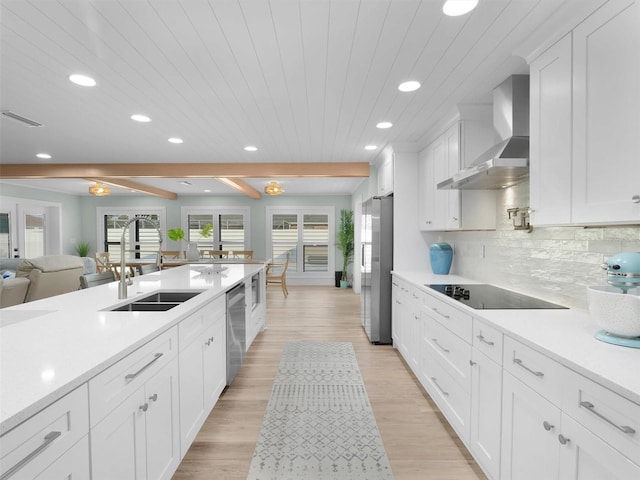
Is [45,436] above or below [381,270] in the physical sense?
below

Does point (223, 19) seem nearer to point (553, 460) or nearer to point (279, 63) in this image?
point (279, 63)

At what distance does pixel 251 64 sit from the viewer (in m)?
2.16

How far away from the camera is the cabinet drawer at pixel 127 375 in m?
1.09

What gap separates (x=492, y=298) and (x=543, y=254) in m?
0.44

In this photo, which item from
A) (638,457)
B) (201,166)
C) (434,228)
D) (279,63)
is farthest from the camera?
(201,166)

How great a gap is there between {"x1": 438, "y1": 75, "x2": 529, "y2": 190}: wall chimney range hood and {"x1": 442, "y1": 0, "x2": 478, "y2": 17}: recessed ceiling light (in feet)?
2.68

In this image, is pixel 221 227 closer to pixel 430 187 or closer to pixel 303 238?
pixel 303 238

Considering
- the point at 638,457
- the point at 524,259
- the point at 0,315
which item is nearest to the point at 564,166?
the point at 524,259

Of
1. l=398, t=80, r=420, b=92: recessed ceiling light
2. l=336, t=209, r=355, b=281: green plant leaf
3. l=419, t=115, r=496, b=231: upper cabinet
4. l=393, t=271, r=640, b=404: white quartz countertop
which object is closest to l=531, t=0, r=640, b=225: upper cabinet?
l=393, t=271, r=640, b=404: white quartz countertop

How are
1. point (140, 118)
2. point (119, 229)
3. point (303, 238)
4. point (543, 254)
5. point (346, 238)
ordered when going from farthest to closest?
point (119, 229)
point (303, 238)
point (346, 238)
point (140, 118)
point (543, 254)

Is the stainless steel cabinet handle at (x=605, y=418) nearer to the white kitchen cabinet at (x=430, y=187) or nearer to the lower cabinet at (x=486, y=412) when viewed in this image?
the lower cabinet at (x=486, y=412)

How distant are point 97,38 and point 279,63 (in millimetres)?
1014

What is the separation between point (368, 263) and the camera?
4.27 metres

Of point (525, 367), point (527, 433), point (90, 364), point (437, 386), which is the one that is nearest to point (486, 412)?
point (527, 433)
